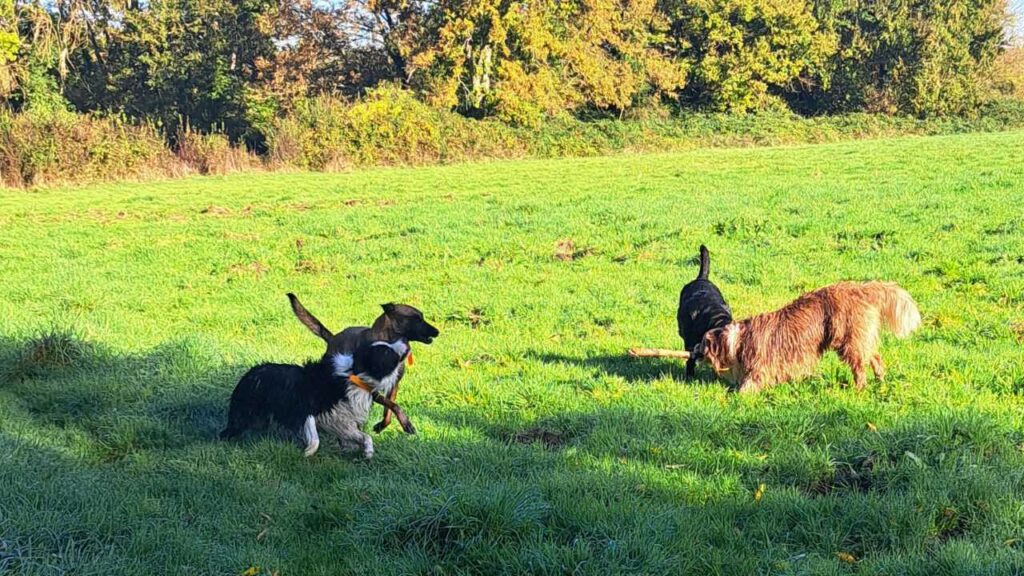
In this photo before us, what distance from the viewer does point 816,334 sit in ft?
20.9

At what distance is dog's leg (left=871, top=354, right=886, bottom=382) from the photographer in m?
6.36

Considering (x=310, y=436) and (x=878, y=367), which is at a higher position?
(x=878, y=367)

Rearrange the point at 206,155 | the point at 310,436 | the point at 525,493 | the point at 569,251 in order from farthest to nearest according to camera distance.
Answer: the point at 206,155 → the point at 569,251 → the point at 310,436 → the point at 525,493

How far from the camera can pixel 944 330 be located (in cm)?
770

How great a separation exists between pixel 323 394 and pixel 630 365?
314cm

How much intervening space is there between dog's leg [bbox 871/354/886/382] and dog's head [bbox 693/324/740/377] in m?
1.09

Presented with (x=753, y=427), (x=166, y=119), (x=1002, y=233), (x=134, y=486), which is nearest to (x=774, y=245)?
(x=1002, y=233)

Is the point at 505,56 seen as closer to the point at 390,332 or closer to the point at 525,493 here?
the point at 390,332

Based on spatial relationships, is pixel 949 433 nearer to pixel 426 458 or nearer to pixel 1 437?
pixel 426 458

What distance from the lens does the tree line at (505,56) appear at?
1721 inches

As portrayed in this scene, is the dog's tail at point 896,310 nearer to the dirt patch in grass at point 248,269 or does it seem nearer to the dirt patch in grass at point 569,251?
the dirt patch in grass at point 569,251

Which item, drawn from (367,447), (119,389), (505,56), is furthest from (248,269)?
(505,56)

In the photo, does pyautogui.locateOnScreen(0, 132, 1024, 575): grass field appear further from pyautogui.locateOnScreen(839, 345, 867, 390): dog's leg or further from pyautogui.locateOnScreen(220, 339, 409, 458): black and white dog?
pyautogui.locateOnScreen(220, 339, 409, 458): black and white dog

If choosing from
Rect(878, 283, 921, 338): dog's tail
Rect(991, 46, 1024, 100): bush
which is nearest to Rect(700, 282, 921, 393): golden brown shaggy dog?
Rect(878, 283, 921, 338): dog's tail
